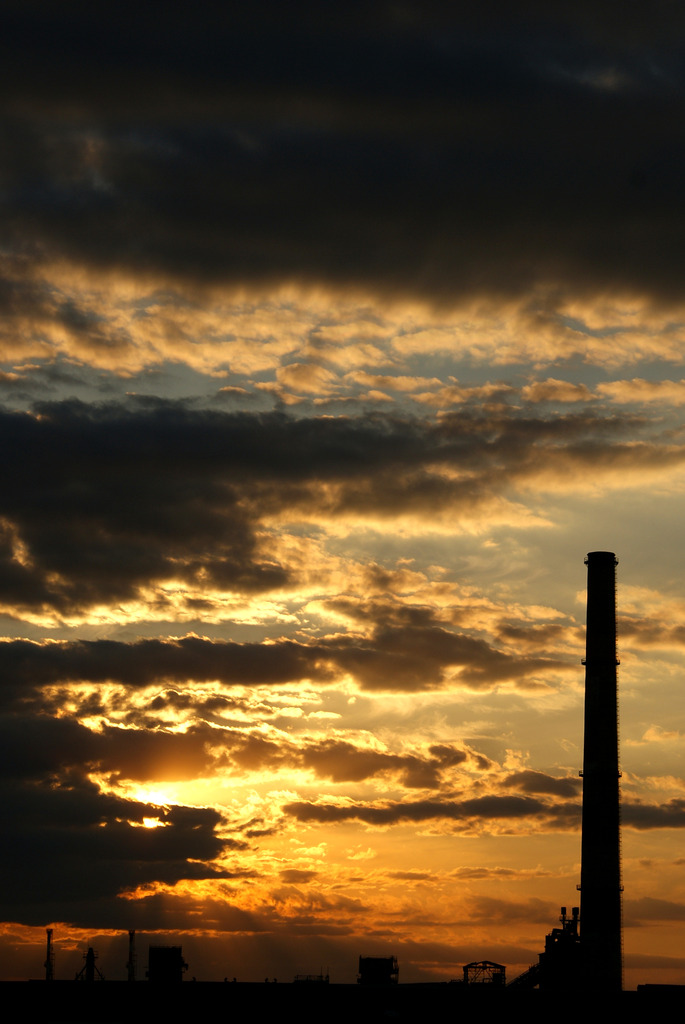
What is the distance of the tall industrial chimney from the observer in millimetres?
77750

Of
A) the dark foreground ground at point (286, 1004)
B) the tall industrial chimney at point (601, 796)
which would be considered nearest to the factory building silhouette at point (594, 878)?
the tall industrial chimney at point (601, 796)

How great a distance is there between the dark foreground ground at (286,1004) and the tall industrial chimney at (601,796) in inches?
726

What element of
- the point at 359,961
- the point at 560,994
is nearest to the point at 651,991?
the point at 560,994

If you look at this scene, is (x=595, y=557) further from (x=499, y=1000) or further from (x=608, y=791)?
(x=499, y=1000)

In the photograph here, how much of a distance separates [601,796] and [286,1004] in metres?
29.2

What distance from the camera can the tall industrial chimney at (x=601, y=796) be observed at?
77750 millimetres

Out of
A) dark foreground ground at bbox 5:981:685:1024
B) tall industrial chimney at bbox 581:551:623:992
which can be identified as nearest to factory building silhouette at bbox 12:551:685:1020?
tall industrial chimney at bbox 581:551:623:992

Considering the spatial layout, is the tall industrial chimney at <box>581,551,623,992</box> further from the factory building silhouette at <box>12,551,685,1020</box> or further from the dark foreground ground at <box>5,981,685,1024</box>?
the dark foreground ground at <box>5,981,685,1024</box>

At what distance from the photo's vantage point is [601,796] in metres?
79.7

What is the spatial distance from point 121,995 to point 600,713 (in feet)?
120

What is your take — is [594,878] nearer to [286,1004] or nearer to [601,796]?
[601,796]

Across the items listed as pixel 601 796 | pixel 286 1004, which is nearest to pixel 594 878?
pixel 601 796

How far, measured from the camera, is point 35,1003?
58094mm

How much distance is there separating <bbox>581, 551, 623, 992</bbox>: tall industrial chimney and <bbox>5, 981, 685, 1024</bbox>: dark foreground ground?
18.5m
